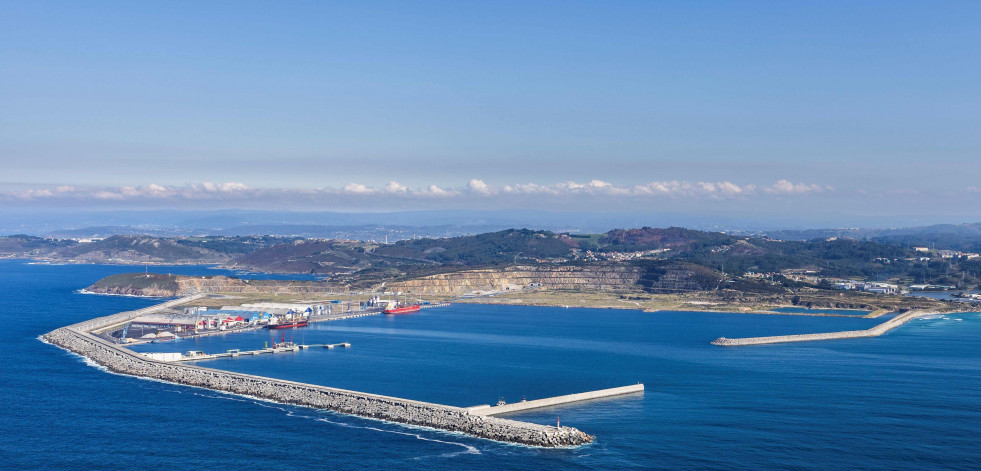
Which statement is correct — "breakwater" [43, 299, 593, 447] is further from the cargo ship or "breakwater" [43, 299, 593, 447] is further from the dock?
the cargo ship

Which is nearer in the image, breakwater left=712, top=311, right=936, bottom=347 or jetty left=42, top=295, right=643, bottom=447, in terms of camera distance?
jetty left=42, top=295, right=643, bottom=447

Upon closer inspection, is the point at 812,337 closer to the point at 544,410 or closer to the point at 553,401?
the point at 553,401

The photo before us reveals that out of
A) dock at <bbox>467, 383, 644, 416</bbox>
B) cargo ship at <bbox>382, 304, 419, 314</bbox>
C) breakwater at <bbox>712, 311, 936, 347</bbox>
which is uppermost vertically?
breakwater at <bbox>712, 311, 936, 347</bbox>

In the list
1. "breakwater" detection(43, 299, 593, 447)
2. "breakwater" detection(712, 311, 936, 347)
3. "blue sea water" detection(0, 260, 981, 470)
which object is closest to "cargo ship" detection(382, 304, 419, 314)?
"blue sea water" detection(0, 260, 981, 470)

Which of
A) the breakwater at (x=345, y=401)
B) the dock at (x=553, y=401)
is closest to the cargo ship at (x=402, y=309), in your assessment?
the breakwater at (x=345, y=401)

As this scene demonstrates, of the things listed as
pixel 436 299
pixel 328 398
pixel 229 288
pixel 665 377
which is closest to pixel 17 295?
pixel 229 288

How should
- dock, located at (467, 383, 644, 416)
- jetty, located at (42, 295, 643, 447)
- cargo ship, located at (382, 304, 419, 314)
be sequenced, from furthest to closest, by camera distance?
1. cargo ship, located at (382, 304, 419, 314)
2. dock, located at (467, 383, 644, 416)
3. jetty, located at (42, 295, 643, 447)

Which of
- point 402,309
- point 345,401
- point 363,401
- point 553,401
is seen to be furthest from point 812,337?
point 402,309
